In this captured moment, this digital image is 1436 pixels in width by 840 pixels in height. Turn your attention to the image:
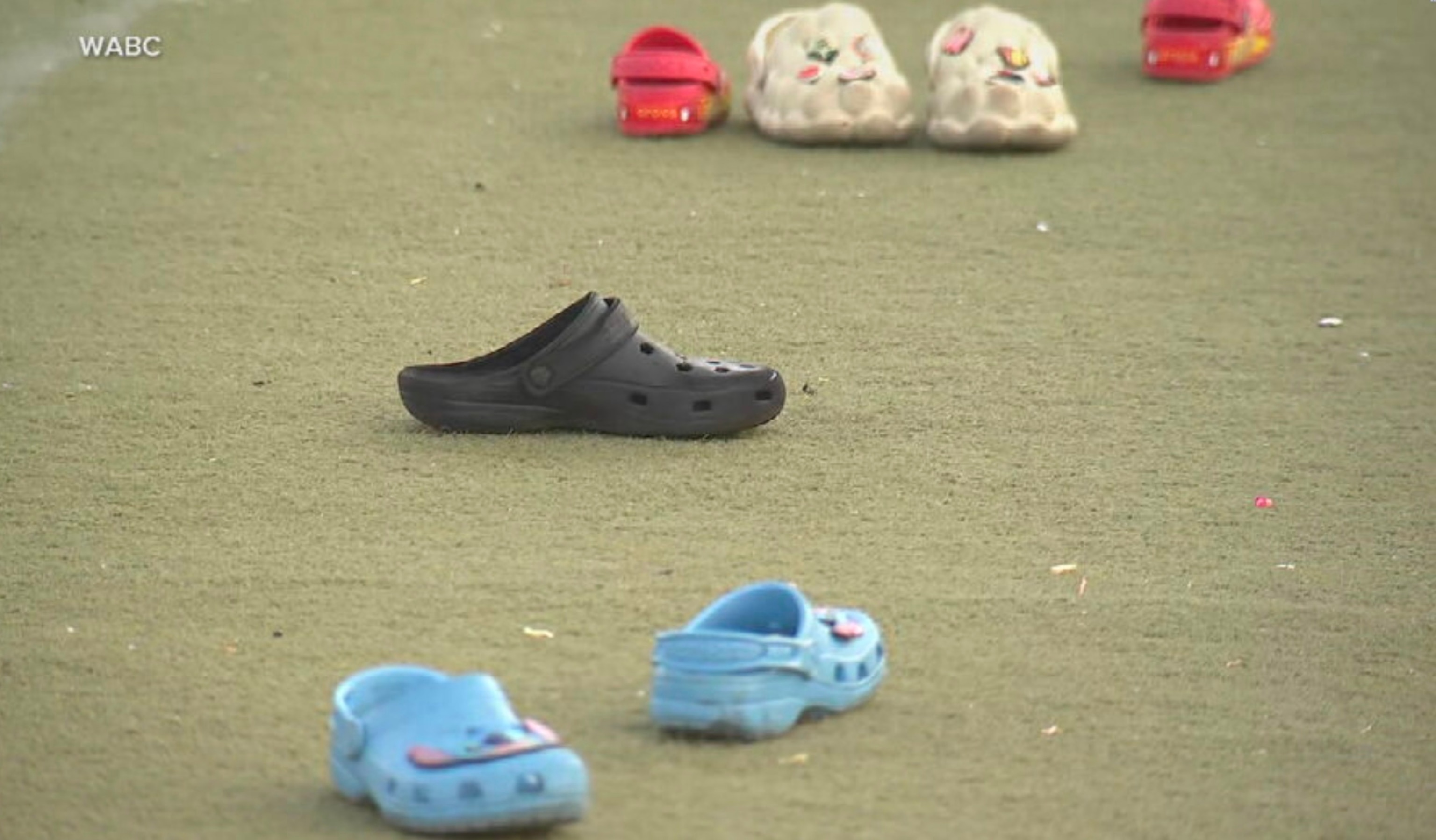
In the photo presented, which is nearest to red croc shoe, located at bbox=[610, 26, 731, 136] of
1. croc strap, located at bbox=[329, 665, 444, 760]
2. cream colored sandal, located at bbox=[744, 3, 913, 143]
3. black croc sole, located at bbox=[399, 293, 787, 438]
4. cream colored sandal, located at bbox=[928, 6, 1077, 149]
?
cream colored sandal, located at bbox=[744, 3, 913, 143]

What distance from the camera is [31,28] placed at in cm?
500

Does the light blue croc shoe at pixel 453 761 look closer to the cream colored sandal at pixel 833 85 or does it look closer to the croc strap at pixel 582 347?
the croc strap at pixel 582 347

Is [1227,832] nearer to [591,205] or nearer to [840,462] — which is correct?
[840,462]

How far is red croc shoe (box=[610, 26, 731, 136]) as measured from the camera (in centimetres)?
414

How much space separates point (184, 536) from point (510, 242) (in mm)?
1239

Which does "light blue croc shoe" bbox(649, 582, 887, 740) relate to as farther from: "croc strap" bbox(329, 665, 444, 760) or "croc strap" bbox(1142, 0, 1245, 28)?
"croc strap" bbox(1142, 0, 1245, 28)

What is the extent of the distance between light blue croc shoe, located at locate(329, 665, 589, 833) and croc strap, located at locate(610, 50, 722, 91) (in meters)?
2.43

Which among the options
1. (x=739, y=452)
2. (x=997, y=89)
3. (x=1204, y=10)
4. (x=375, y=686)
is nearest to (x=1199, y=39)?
(x=1204, y=10)

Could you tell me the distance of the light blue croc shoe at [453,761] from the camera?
5.76 ft

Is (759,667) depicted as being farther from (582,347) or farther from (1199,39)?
(1199,39)

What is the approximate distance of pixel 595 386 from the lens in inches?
108

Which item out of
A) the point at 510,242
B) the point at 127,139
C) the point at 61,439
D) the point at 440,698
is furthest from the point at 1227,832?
the point at 127,139

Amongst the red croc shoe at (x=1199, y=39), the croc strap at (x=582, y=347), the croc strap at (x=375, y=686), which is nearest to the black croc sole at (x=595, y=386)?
the croc strap at (x=582, y=347)

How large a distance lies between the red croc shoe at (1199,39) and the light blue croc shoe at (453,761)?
126 inches
